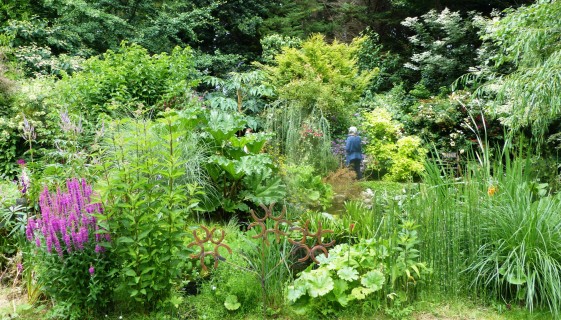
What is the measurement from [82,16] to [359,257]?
32.0ft

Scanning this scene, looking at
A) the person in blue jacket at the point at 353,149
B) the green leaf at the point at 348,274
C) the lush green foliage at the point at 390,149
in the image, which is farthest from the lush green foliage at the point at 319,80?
the green leaf at the point at 348,274

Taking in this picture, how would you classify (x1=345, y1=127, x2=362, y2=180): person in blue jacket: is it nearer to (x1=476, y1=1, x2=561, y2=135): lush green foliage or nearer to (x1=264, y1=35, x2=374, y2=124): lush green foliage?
(x1=264, y1=35, x2=374, y2=124): lush green foliage

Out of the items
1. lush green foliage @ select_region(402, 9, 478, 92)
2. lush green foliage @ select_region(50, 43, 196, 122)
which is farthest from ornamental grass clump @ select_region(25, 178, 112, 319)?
lush green foliage @ select_region(402, 9, 478, 92)

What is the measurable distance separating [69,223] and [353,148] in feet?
16.9

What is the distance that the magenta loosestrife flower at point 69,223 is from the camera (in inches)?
109

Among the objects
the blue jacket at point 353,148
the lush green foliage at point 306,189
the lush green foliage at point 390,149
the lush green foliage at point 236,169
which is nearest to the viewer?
the lush green foliage at point 236,169

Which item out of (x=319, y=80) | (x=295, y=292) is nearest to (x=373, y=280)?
(x=295, y=292)

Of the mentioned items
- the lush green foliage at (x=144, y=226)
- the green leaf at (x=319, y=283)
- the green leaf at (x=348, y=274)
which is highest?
the lush green foliage at (x=144, y=226)

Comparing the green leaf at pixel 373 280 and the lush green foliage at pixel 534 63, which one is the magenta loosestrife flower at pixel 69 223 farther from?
the lush green foliage at pixel 534 63

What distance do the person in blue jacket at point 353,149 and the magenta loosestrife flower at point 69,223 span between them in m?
4.87

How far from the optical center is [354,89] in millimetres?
9391

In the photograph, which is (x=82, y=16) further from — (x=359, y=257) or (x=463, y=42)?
(x=359, y=257)

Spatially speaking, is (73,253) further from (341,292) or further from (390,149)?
(390,149)

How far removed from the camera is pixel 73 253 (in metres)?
2.79
